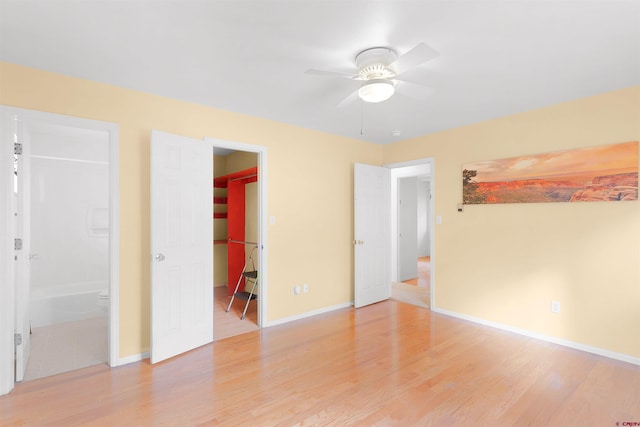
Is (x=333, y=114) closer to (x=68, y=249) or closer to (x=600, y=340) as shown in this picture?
(x=600, y=340)

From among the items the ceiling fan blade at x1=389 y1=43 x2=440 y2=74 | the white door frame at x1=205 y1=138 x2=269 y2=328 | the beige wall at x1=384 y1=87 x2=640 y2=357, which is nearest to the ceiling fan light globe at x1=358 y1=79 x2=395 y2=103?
the ceiling fan blade at x1=389 y1=43 x2=440 y2=74

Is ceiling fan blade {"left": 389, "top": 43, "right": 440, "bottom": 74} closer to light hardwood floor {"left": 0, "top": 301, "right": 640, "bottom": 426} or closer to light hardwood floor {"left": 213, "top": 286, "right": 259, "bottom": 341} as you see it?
light hardwood floor {"left": 0, "top": 301, "right": 640, "bottom": 426}

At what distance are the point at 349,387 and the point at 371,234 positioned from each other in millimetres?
2565

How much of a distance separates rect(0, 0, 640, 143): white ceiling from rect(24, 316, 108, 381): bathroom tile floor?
8.22 ft

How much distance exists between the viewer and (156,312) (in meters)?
2.70

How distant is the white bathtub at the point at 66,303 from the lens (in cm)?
374

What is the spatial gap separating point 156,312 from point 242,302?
6.59 ft

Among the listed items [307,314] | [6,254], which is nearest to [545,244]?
[307,314]

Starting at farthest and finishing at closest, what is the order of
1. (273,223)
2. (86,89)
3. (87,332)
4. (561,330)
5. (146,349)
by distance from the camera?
(273,223)
(87,332)
(561,330)
(146,349)
(86,89)

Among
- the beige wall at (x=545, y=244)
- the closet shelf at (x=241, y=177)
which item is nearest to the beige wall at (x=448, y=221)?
the beige wall at (x=545, y=244)

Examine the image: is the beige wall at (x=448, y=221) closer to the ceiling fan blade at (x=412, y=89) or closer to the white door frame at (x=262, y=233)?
the white door frame at (x=262, y=233)

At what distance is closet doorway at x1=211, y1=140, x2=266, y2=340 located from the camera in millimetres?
3600

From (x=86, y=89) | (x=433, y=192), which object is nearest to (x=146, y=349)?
(x=86, y=89)

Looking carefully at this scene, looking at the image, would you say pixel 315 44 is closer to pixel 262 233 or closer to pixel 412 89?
pixel 412 89
